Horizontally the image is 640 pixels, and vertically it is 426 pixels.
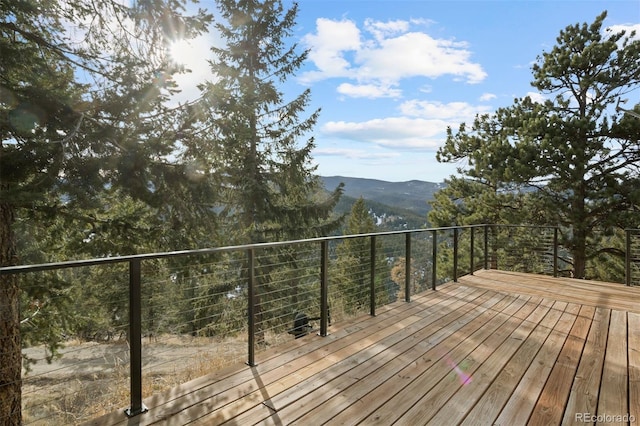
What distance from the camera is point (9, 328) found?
4.45 metres

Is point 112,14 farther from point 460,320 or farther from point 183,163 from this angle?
point 460,320

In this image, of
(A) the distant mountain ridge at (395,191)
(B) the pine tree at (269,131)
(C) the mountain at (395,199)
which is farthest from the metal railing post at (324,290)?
(A) the distant mountain ridge at (395,191)

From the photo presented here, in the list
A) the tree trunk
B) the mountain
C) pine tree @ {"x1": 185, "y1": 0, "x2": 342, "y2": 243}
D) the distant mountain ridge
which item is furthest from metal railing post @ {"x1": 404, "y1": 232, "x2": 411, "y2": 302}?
the distant mountain ridge

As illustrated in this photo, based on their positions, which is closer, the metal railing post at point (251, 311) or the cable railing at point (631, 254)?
the metal railing post at point (251, 311)

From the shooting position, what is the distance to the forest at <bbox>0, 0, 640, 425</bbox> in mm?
4516

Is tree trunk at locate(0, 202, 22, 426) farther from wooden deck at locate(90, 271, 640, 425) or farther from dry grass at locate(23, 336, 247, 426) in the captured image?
wooden deck at locate(90, 271, 640, 425)

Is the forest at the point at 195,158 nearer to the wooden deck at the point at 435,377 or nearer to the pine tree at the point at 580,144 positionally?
the pine tree at the point at 580,144

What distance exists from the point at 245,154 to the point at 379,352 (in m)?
7.69

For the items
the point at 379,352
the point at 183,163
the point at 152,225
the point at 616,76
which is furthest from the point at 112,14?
the point at 616,76

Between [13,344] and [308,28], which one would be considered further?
[308,28]

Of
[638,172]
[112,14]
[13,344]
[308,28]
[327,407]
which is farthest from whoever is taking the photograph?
[308,28]

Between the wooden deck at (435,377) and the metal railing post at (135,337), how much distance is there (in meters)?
0.07

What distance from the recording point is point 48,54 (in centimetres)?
503

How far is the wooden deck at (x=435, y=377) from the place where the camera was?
1814mm
